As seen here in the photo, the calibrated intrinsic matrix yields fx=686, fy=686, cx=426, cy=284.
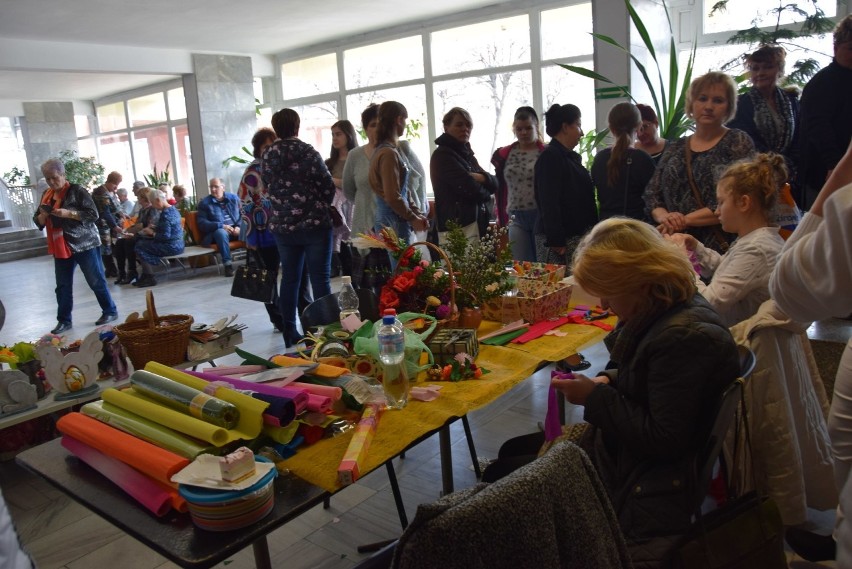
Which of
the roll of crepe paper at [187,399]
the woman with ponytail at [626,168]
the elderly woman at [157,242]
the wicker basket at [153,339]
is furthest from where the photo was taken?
the elderly woman at [157,242]

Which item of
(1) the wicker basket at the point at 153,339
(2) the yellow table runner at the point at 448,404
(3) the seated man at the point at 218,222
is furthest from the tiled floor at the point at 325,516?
(3) the seated man at the point at 218,222

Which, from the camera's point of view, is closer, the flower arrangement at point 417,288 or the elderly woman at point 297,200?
the flower arrangement at point 417,288

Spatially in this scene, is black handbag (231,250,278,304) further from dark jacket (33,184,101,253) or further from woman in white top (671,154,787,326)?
woman in white top (671,154,787,326)

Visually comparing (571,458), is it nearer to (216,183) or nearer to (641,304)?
(641,304)

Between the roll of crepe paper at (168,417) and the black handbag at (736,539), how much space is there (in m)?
0.96

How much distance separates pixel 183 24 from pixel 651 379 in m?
9.03

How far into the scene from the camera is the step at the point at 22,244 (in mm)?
12891

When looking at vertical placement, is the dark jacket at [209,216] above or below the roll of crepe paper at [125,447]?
above

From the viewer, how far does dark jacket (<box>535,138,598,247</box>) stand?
3693 mm

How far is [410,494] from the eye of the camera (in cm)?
269

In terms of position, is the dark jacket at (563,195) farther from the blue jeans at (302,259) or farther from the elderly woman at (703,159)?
the blue jeans at (302,259)

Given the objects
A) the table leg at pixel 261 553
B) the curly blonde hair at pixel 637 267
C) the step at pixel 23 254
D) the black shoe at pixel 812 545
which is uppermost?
the curly blonde hair at pixel 637 267

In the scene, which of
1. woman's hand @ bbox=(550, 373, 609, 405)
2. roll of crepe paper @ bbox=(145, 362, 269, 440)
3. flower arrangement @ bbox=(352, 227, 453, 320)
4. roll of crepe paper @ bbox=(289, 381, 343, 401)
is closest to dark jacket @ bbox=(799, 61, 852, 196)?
flower arrangement @ bbox=(352, 227, 453, 320)

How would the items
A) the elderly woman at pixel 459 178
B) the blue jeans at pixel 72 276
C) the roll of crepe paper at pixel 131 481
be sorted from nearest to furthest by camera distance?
the roll of crepe paper at pixel 131 481, the elderly woman at pixel 459 178, the blue jeans at pixel 72 276
